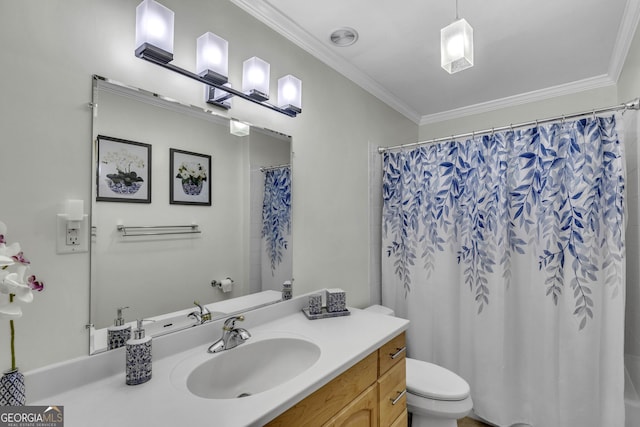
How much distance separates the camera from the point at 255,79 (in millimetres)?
1506

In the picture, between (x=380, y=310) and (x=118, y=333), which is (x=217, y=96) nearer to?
(x=118, y=333)

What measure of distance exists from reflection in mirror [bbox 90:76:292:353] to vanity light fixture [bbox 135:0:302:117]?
0.40 ft

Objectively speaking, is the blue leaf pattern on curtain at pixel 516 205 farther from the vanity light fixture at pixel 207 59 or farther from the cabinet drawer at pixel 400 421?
the vanity light fixture at pixel 207 59

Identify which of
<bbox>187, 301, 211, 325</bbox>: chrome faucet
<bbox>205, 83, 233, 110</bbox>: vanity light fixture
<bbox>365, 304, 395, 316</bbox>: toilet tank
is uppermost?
<bbox>205, 83, 233, 110</bbox>: vanity light fixture

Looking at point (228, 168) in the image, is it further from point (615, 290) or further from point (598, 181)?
point (615, 290)

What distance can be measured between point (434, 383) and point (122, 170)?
184 centimetres

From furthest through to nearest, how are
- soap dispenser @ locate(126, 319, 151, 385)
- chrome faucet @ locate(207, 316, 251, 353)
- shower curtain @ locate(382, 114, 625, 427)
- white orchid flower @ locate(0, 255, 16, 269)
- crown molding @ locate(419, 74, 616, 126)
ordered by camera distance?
crown molding @ locate(419, 74, 616, 126)
shower curtain @ locate(382, 114, 625, 427)
chrome faucet @ locate(207, 316, 251, 353)
soap dispenser @ locate(126, 319, 151, 385)
white orchid flower @ locate(0, 255, 16, 269)

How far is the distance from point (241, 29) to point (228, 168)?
70 cm

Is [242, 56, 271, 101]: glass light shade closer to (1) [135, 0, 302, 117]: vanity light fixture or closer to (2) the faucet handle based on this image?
(1) [135, 0, 302, 117]: vanity light fixture

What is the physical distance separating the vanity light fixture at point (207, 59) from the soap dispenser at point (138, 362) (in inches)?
38.6

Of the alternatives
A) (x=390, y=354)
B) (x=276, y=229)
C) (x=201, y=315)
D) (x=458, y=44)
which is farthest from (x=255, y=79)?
(x=390, y=354)

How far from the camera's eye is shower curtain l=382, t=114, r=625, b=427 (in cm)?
→ 174

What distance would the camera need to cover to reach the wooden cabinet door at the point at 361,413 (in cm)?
117

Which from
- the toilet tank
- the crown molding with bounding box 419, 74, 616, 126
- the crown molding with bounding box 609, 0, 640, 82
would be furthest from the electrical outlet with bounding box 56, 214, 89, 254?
the crown molding with bounding box 419, 74, 616, 126
